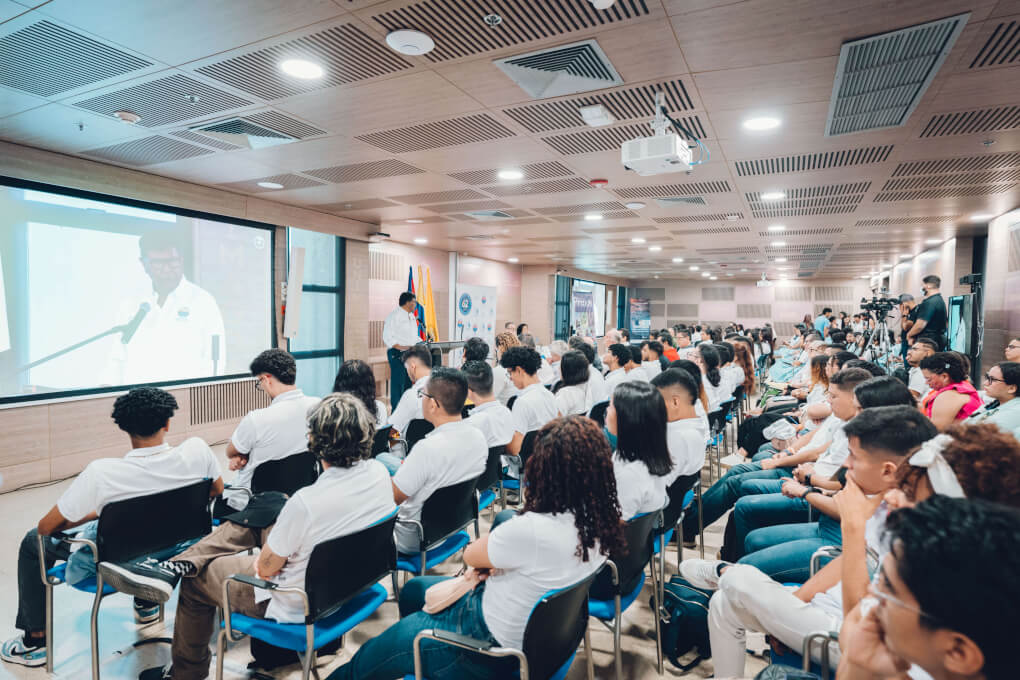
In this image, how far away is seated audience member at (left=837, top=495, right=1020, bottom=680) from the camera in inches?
30.6

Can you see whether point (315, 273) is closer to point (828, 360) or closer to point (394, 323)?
point (394, 323)

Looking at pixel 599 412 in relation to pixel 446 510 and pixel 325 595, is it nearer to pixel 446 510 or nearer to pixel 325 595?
pixel 446 510

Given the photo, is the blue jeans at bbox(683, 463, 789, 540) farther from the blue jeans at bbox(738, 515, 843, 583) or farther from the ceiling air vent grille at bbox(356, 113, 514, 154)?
the ceiling air vent grille at bbox(356, 113, 514, 154)

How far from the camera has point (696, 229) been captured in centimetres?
855

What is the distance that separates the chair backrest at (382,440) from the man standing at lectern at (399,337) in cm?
361

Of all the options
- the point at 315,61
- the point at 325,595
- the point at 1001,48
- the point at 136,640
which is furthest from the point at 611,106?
the point at 136,640

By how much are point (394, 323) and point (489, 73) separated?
16.8ft

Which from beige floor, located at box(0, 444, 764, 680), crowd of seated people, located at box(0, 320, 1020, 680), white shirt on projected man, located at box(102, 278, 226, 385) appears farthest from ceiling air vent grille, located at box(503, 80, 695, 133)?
white shirt on projected man, located at box(102, 278, 226, 385)

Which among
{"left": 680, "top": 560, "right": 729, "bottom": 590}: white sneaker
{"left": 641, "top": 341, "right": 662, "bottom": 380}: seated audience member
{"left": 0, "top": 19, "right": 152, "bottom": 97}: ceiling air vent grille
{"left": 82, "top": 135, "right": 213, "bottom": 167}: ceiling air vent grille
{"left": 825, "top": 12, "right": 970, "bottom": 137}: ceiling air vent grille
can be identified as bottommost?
{"left": 680, "top": 560, "right": 729, "bottom": 590}: white sneaker

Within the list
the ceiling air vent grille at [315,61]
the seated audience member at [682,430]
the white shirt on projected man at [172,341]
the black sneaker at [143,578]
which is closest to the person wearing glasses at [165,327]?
the white shirt on projected man at [172,341]

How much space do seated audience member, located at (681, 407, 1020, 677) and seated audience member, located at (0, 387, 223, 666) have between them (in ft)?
7.32

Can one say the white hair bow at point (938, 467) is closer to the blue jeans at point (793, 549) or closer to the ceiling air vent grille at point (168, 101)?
the blue jeans at point (793, 549)

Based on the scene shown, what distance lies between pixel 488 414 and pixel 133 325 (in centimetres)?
450

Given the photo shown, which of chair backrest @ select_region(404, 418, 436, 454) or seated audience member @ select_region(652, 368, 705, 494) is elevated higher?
seated audience member @ select_region(652, 368, 705, 494)
